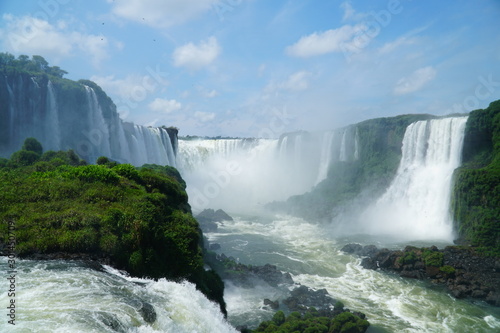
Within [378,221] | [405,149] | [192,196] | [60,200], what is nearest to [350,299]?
[60,200]

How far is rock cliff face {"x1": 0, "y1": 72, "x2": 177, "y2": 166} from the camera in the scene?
37.1 meters

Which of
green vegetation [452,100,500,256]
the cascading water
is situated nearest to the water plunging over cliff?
green vegetation [452,100,500,256]

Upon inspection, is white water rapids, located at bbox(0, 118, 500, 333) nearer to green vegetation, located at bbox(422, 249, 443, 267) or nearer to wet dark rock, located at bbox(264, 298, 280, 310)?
wet dark rock, located at bbox(264, 298, 280, 310)

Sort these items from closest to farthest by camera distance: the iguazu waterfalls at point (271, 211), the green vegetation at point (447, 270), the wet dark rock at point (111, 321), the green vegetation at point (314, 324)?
1. the wet dark rock at point (111, 321)
2. the iguazu waterfalls at point (271, 211)
3. the green vegetation at point (314, 324)
4. the green vegetation at point (447, 270)

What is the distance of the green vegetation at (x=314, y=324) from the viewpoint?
13777mm

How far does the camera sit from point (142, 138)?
1987 inches

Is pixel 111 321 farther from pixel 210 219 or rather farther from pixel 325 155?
pixel 325 155

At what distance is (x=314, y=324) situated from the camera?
46.6 feet

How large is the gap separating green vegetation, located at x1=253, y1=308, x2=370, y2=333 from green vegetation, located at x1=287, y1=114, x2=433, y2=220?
2671cm

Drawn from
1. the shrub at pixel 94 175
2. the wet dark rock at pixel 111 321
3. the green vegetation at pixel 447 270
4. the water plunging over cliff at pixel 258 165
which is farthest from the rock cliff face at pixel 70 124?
the green vegetation at pixel 447 270

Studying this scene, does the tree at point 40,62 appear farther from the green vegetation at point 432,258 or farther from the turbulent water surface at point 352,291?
the green vegetation at point 432,258

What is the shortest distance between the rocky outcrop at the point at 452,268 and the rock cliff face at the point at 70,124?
3949 centimetres

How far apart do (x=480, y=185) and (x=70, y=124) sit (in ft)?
168

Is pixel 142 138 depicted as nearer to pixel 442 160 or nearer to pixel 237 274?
pixel 237 274
